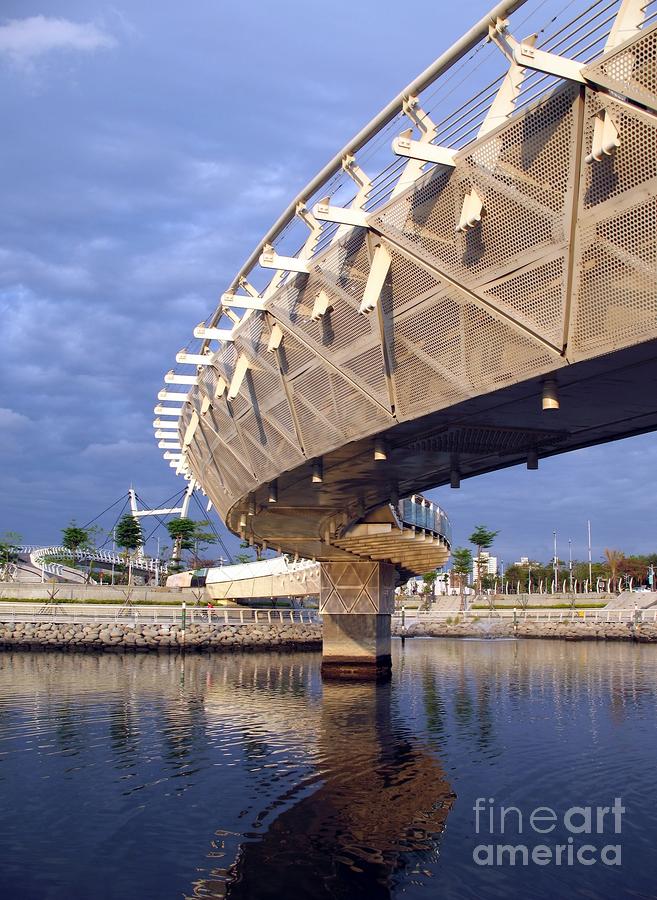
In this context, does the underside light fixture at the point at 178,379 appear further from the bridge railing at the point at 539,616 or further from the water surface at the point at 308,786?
the bridge railing at the point at 539,616

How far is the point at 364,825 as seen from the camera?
665 inches

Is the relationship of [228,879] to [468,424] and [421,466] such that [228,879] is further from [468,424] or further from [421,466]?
[421,466]

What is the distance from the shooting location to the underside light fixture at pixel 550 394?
51.1 ft

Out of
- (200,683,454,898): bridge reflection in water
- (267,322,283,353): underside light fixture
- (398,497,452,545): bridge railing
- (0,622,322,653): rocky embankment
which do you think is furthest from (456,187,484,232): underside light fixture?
(0,622,322,653): rocky embankment

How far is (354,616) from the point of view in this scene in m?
48.2

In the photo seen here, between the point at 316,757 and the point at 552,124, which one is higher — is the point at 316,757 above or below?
below

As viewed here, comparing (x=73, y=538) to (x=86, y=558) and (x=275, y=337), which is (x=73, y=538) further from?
(x=275, y=337)

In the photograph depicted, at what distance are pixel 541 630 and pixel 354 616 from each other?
5331cm

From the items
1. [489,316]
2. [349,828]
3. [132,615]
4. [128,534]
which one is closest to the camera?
[489,316]

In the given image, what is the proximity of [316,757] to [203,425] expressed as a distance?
1451cm

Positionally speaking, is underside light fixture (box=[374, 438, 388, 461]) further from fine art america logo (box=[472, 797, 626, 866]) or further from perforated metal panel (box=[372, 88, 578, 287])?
fine art america logo (box=[472, 797, 626, 866])

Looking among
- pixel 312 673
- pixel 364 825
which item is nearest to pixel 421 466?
pixel 364 825

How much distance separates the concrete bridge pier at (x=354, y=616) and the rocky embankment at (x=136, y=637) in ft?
67.5

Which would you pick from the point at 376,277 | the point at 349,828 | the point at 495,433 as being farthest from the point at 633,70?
the point at 349,828
